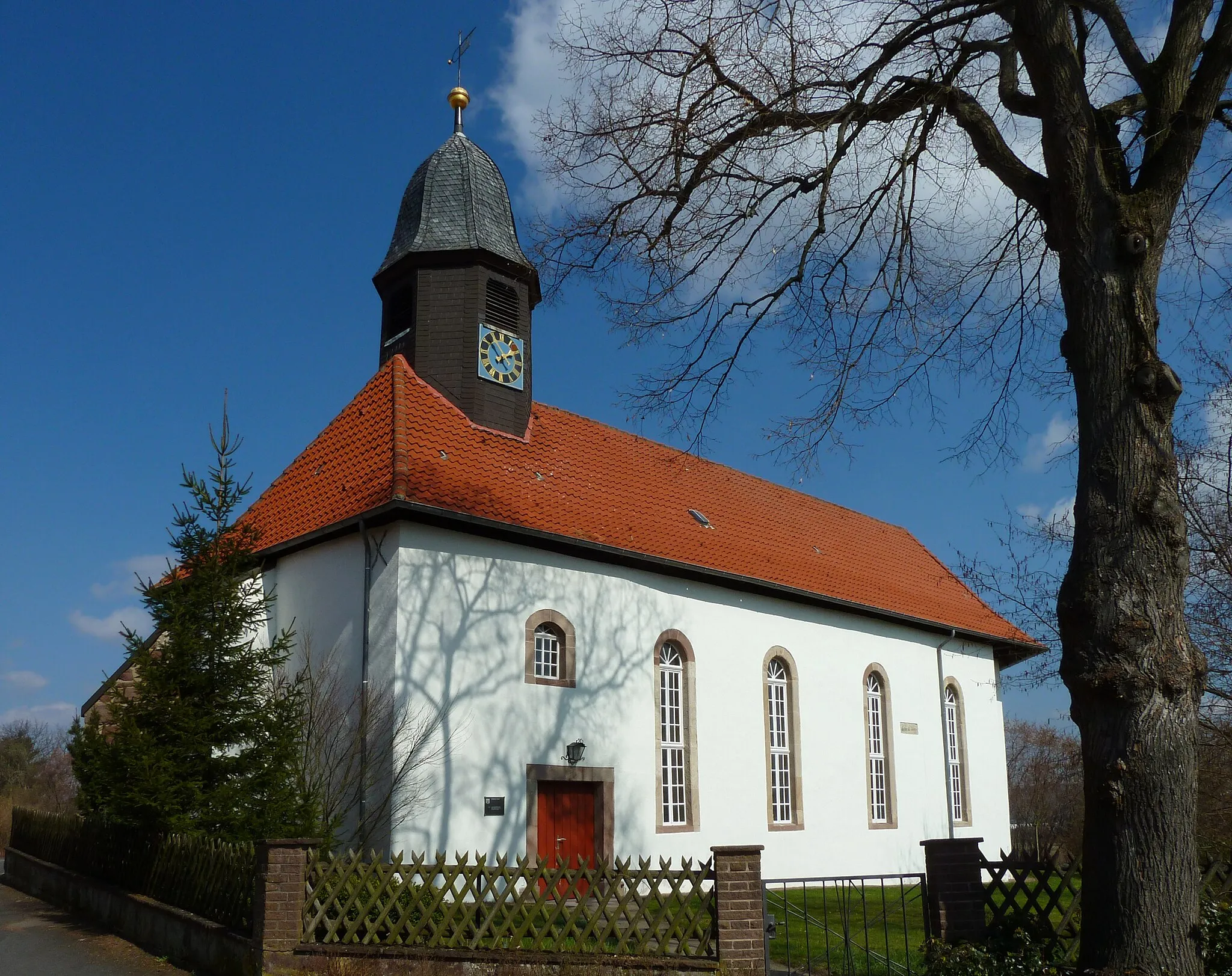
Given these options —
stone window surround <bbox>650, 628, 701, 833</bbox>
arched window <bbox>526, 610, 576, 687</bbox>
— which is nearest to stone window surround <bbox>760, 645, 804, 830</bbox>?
stone window surround <bbox>650, 628, 701, 833</bbox>

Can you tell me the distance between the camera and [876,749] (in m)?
21.0

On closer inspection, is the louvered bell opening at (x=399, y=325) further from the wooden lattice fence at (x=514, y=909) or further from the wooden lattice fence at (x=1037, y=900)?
the wooden lattice fence at (x=1037, y=900)

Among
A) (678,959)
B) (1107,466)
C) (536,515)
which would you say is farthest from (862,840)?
(1107,466)

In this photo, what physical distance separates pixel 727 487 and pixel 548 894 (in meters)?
14.5

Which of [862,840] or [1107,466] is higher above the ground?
[1107,466]

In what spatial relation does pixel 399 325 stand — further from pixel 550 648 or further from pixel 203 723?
pixel 203 723

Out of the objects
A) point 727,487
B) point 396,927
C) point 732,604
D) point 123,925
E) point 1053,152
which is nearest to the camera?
point 1053,152

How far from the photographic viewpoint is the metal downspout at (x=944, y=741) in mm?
22672

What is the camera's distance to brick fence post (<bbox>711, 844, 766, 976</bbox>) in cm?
839

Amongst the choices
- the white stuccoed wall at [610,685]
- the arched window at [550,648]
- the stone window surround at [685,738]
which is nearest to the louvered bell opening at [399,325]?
the white stuccoed wall at [610,685]

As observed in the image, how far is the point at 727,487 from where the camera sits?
2267cm

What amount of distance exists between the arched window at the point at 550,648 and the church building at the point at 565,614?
0.11ft

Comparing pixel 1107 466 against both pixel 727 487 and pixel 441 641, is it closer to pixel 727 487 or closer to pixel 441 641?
pixel 441 641

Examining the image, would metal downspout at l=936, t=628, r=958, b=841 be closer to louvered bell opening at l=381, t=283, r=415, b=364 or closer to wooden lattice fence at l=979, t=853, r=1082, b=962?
louvered bell opening at l=381, t=283, r=415, b=364
